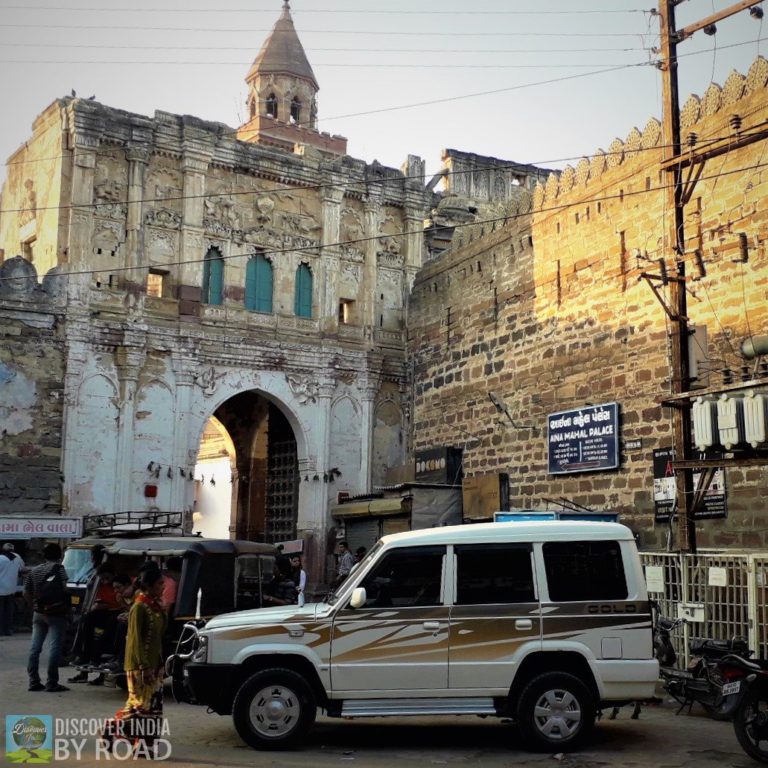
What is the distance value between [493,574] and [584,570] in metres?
0.72

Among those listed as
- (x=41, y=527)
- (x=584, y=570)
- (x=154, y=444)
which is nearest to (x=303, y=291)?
(x=154, y=444)

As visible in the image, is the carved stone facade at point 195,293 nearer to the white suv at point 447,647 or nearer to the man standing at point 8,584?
the man standing at point 8,584

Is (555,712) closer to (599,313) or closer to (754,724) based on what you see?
(754,724)

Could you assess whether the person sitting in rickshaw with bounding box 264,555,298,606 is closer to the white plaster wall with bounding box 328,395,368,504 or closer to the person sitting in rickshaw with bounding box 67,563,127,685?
the person sitting in rickshaw with bounding box 67,563,127,685

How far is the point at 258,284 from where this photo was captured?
21.7 meters

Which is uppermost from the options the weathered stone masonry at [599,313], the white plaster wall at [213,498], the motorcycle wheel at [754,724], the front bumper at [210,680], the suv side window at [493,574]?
the weathered stone masonry at [599,313]

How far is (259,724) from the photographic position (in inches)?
290

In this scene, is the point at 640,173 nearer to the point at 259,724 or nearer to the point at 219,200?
the point at 219,200

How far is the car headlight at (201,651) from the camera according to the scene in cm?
749

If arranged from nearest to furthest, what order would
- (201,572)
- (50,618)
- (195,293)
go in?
(50,618) < (201,572) < (195,293)

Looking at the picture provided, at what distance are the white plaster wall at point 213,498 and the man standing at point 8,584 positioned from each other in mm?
18914

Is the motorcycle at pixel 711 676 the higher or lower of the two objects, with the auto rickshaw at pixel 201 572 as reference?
lower

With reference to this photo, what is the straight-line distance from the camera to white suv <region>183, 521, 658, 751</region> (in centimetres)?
742

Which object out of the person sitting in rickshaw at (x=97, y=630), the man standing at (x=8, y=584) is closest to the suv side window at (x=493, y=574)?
the person sitting in rickshaw at (x=97, y=630)
